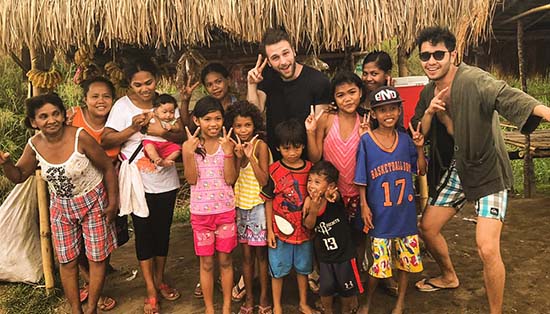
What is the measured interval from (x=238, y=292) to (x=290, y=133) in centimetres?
145

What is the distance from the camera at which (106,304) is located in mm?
3465

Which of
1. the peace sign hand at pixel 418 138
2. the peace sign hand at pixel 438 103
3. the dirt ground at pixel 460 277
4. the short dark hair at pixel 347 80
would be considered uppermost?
the short dark hair at pixel 347 80

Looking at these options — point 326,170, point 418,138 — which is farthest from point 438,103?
point 326,170

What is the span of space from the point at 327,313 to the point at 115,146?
6.26 feet

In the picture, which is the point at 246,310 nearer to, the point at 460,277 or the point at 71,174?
the point at 71,174

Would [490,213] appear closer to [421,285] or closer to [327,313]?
[421,285]

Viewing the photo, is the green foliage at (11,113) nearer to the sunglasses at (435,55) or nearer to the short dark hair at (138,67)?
the short dark hair at (138,67)

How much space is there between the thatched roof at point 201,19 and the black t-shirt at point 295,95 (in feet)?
1.69

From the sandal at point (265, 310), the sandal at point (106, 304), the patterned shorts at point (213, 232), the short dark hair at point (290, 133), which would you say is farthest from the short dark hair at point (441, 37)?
the sandal at point (106, 304)

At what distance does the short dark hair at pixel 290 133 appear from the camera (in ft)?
9.11

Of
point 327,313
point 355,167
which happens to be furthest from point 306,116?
point 327,313

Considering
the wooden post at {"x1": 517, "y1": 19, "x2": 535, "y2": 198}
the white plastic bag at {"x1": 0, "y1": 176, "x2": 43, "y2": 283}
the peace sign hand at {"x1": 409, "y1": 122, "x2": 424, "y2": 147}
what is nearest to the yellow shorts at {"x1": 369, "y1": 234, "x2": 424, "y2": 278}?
the peace sign hand at {"x1": 409, "y1": 122, "x2": 424, "y2": 147}

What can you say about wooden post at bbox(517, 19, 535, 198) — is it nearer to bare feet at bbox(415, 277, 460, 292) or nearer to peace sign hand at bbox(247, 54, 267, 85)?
bare feet at bbox(415, 277, 460, 292)

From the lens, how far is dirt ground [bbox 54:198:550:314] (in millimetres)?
3203
